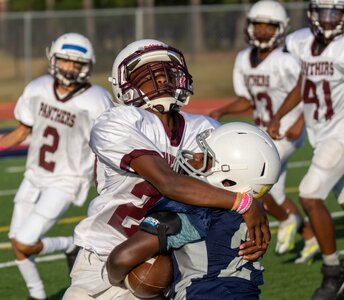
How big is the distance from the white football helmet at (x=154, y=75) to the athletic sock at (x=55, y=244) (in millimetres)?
3040

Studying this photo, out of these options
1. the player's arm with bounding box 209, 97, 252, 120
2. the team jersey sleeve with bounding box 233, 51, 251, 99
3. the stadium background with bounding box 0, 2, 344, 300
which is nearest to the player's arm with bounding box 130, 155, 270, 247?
the player's arm with bounding box 209, 97, 252, 120

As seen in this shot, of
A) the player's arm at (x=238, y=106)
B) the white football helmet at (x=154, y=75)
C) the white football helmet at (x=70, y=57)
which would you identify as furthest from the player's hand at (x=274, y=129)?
the white football helmet at (x=154, y=75)

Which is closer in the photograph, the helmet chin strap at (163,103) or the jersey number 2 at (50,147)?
the helmet chin strap at (163,103)

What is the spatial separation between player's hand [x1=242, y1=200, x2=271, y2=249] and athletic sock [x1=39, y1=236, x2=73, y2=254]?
3459mm

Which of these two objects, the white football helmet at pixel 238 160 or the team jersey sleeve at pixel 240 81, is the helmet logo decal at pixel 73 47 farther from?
the white football helmet at pixel 238 160

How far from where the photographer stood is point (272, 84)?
9320mm

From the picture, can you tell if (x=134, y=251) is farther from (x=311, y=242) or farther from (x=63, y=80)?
(x=311, y=242)

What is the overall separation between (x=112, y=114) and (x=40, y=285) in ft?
10.1

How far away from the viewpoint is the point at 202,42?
2408 centimetres

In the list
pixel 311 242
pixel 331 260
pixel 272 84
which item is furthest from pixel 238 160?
pixel 272 84

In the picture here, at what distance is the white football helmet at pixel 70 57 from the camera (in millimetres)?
7430

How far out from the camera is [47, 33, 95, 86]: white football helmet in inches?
293

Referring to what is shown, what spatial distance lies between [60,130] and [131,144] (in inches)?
131

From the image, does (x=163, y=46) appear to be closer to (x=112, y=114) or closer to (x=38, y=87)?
(x=112, y=114)
